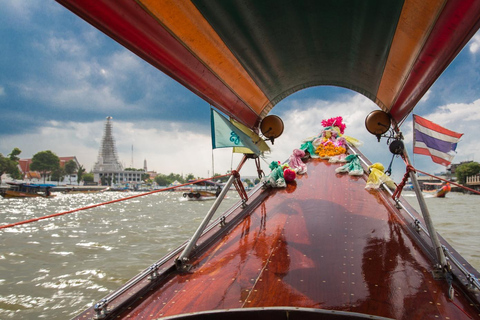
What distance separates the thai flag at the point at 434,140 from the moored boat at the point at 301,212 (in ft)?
0.68

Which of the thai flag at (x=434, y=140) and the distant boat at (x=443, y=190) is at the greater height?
the thai flag at (x=434, y=140)

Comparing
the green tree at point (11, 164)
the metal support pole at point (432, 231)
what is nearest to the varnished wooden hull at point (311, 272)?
the metal support pole at point (432, 231)

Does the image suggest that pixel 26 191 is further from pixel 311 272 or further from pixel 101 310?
pixel 311 272

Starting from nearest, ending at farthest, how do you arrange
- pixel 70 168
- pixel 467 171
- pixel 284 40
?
pixel 284 40 → pixel 467 171 → pixel 70 168

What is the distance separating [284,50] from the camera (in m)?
2.80

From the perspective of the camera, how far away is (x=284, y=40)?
2594 mm

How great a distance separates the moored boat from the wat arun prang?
312ft

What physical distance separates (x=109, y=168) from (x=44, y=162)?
28226 millimetres

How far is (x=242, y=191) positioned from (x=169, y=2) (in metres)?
2.34

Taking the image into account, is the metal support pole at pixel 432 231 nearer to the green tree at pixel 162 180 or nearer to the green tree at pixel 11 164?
the green tree at pixel 11 164

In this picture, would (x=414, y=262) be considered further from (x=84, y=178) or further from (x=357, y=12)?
(x=84, y=178)

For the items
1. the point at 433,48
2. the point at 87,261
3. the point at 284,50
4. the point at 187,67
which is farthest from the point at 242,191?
the point at 87,261

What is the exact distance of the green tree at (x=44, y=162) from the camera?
6819 cm

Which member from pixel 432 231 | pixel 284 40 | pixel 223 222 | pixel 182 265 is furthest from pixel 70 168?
pixel 432 231
